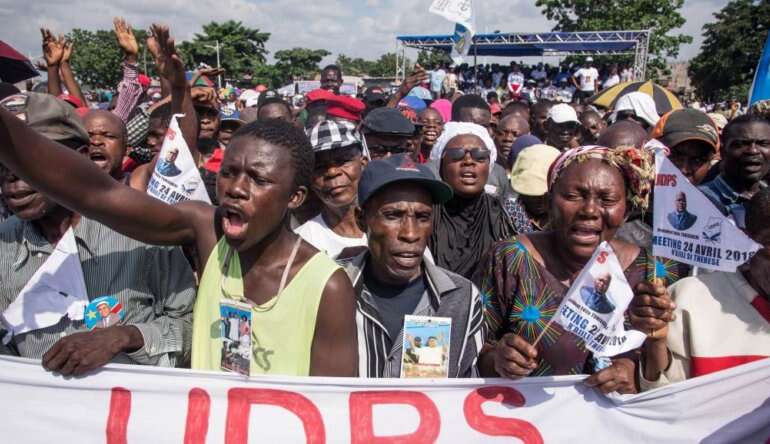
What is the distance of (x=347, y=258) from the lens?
2.72 meters

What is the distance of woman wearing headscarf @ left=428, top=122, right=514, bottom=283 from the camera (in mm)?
3426

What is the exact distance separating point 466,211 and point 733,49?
184ft

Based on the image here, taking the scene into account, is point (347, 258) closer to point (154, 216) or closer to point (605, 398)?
point (154, 216)

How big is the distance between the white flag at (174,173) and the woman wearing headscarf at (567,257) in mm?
1589

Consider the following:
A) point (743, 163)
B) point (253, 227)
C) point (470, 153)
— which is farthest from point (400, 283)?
point (743, 163)

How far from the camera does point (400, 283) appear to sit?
2.38 m

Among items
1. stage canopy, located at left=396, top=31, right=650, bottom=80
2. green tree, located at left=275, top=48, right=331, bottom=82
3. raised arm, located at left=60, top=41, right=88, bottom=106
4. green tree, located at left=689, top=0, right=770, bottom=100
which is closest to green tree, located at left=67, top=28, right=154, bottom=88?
green tree, located at left=275, top=48, right=331, bottom=82

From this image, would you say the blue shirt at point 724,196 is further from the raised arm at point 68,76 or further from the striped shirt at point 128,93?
the raised arm at point 68,76

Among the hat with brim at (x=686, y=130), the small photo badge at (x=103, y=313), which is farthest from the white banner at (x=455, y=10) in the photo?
the small photo badge at (x=103, y=313)

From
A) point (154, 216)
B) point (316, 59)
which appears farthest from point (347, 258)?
point (316, 59)

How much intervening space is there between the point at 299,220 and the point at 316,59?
77.7 meters

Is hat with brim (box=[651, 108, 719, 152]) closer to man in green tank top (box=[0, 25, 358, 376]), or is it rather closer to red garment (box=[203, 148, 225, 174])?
man in green tank top (box=[0, 25, 358, 376])

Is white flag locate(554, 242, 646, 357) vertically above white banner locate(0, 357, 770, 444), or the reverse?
white flag locate(554, 242, 646, 357)

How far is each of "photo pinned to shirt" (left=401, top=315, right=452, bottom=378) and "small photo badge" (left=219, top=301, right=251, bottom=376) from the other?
0.58 m
